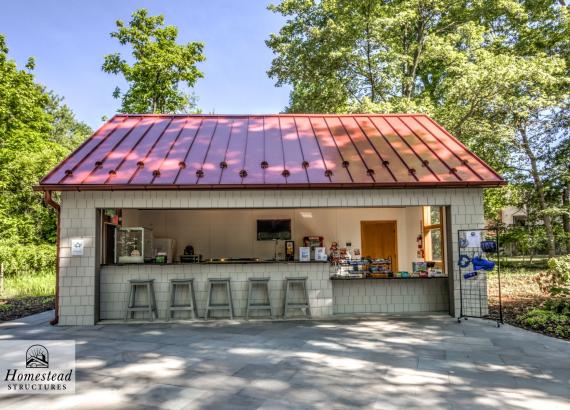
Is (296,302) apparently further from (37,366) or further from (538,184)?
(538,184)

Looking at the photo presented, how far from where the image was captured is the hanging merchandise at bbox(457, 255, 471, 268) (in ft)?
26.7

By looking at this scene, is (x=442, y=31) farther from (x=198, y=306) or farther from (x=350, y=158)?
(x=198, y=306)

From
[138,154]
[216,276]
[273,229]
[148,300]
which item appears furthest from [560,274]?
[138,154]

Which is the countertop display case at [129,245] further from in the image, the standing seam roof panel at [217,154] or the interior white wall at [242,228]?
the interior white wall at [242,228]

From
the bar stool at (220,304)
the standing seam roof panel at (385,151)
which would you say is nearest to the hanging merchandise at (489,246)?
the standing seam roof panel at (385,151)

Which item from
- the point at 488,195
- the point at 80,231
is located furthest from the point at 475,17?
the point at 80,231

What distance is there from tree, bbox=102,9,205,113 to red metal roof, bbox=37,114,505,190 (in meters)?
9.92

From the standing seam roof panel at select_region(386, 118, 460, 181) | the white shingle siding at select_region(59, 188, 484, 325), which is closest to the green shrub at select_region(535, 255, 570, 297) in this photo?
the white shingle siding at select_region(59, 188, 484, 325)

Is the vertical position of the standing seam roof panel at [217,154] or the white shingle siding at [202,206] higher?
the standing seam roof panel at [217,154]

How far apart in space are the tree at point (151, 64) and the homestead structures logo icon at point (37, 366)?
15.9 m

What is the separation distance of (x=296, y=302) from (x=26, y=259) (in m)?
10.9

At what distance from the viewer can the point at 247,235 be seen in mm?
13172

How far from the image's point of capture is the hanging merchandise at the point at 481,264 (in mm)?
7837

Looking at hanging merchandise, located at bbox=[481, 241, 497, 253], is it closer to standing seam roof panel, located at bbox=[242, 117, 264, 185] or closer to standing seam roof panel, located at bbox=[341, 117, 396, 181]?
standing seam roof panel, located at bbox=[341, 117, 396, 181]
